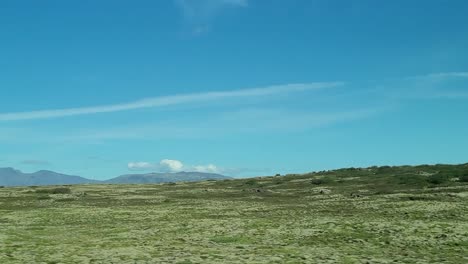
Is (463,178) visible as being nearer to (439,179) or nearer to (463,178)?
(463,178)

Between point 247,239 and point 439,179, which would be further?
point 439,179

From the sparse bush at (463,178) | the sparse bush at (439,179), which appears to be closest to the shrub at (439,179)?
the sparse bush at (439,179)

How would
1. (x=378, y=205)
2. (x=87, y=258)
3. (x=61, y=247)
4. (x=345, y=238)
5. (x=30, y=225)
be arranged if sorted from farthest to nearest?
(x=378, y=205), (x=30, y=225), (x=345, y=238), (x=61, y=247), (x=87, y=258)

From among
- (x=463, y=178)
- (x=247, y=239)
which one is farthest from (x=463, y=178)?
(x=247, y=239)

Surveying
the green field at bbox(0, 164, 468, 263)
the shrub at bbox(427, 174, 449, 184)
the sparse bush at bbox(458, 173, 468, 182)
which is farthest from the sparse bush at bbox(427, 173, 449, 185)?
the green field at bbox(0, 164, 468, 263)

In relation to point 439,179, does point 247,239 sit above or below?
below

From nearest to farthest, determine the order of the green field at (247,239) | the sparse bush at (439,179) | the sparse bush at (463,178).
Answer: the green field at (247,239) → the sparse bush at (439,179) → the sparse bush at (463,178)

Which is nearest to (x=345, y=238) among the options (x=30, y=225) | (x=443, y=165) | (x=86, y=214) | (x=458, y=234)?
(x=458, y=234)

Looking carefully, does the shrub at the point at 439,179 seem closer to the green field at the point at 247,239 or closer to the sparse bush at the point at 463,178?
the sparse bush at the point at 463,178

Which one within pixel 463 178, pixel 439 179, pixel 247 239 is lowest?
pixel 247 239

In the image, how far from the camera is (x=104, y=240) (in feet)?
131

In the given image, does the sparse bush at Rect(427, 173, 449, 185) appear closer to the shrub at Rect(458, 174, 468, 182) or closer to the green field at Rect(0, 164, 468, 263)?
the shrub at Rect(458, 174, 468, 182)

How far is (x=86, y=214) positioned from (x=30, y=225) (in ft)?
36.9

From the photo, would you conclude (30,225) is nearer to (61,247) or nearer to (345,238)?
(61,247)
